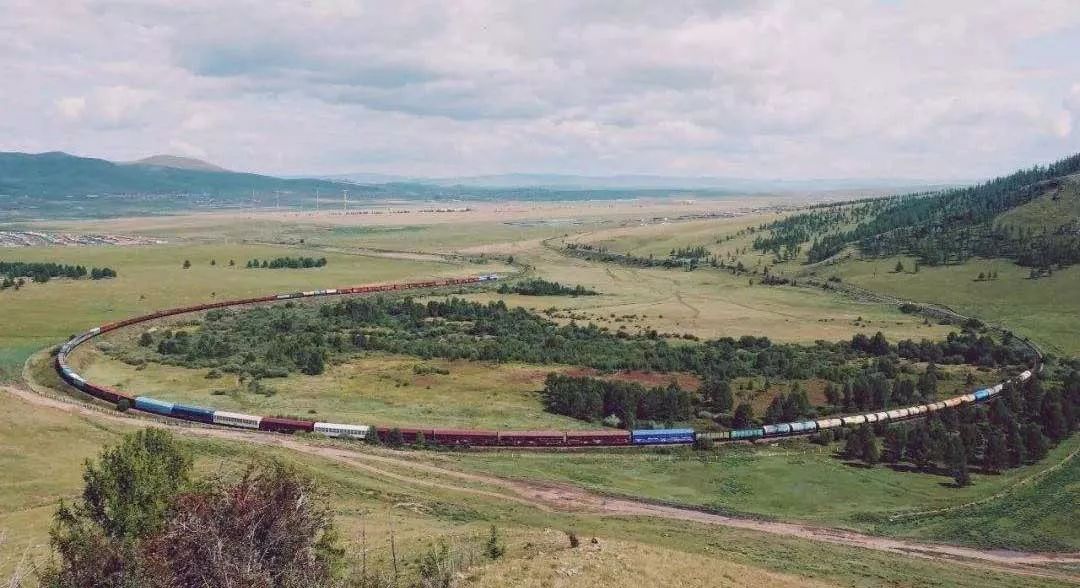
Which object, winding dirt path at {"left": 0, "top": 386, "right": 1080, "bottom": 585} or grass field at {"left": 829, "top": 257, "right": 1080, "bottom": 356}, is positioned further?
grass field at {"left": 829, "top": 257, "right": 1080, "bottom": 356}

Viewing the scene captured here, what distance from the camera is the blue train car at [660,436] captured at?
74.9 metres

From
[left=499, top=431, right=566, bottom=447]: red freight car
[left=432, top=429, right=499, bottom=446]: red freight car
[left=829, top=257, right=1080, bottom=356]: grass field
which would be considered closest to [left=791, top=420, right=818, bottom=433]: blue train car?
[left=499, top=431, right=566, bottom=447]: red freight car

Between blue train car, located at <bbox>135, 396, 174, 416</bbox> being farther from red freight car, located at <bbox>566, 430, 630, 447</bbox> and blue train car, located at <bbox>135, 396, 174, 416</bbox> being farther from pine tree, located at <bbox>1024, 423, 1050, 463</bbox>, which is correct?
pine tree, located at <bbox>1024, 423, 1050, 463</bbox>

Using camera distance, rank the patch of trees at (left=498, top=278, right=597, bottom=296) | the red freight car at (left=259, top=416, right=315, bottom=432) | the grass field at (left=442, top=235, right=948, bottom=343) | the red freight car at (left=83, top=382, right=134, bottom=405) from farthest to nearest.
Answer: the patch of trees at (left=498, top=278, right=597, bottom=296) → the grass field at (left=442, top=235, right=948, bottom=343) → the red freight car at (left=83, top=382, right=134, bottom=405) → the red freight car at (left=259, top=416, right=315, bottom=432)

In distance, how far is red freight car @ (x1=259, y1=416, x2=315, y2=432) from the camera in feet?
242

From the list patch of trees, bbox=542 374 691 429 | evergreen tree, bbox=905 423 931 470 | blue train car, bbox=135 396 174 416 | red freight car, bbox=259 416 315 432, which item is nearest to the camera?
evergreen tree, bbox=905 423 931 470

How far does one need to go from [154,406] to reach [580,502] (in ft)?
156

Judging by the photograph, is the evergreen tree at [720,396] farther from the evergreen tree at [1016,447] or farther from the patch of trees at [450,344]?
the evergreen tree at [1016,447]

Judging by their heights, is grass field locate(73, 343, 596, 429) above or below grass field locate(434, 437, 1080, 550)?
below

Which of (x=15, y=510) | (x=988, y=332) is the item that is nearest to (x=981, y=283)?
(x=988, y=332)

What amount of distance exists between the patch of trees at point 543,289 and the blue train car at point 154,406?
108m

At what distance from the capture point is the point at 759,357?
11119 cm

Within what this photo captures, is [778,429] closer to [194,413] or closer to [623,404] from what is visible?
[623,404]

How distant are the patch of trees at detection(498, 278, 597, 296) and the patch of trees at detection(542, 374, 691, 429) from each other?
9838cm
